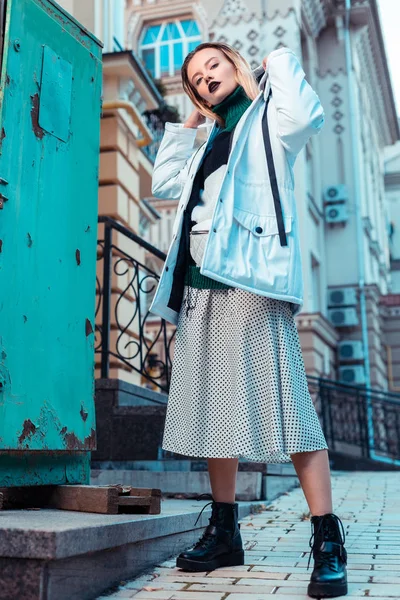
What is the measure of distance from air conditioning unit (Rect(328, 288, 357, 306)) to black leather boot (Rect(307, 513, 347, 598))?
15.5 m

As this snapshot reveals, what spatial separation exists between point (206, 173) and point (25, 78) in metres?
0.79

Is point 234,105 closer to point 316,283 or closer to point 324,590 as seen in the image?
point 324,590

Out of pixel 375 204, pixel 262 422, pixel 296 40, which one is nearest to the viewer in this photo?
pixel 262 422

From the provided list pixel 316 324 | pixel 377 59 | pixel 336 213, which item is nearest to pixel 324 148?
pixel 336 213

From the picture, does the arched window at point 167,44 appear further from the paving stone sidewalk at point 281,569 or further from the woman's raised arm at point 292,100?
the woman's raised arm at point 292,100

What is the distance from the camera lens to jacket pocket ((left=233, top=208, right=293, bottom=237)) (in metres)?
2.41

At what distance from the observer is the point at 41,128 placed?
9.08 ft

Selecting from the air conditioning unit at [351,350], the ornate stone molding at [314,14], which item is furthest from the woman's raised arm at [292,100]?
→ the ornate stone molding at [314,14]

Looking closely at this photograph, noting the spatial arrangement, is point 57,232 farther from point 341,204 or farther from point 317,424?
point 341,204

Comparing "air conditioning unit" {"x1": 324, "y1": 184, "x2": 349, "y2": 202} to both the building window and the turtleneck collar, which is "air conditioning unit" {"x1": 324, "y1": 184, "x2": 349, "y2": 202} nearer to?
the building window

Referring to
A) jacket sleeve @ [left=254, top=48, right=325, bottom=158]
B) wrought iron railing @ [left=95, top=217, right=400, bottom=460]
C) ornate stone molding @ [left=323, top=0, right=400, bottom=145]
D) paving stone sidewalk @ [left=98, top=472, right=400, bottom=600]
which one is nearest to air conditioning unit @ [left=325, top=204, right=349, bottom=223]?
ornate stone molding @ [left=323, top=0, right=400, bottom=145]

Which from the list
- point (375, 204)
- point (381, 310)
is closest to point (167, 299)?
point (381, 310)

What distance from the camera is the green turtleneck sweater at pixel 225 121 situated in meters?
2.57

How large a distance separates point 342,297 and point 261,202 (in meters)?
15.5
